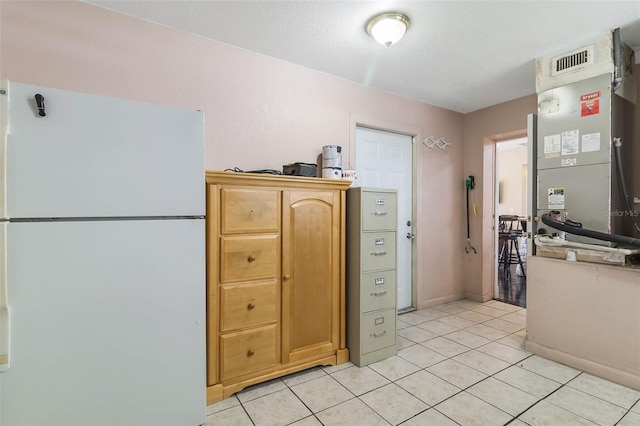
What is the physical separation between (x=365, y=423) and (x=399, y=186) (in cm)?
258

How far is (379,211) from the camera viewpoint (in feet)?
8.02

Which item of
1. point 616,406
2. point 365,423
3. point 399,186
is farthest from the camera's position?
point 399,186

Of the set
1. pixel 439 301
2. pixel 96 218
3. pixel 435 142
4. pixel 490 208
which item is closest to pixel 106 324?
pixel 96 218

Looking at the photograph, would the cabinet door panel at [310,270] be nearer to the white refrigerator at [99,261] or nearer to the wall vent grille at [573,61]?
the white refrigerator at [99,261]

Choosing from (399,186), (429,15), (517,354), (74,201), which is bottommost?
(517,354)

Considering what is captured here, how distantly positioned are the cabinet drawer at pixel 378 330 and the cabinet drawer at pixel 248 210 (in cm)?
109

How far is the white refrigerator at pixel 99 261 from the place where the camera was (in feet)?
4.00

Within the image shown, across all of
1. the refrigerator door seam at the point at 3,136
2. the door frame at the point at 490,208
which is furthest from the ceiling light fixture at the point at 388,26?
the door frame at the point at 490,208

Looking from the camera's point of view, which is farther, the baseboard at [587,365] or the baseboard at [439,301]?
the baseboard at [439,301]

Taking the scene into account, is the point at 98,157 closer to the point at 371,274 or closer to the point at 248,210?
the point at 248,210

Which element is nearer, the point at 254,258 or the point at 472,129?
the point at 254,258

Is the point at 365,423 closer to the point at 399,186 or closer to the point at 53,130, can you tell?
the point at 53,130

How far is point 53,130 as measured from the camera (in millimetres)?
1259

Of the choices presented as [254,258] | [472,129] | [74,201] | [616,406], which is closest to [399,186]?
[472,129]
